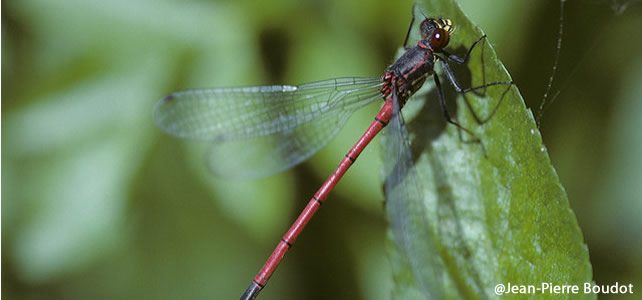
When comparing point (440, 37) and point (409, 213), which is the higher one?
point (440, 37)

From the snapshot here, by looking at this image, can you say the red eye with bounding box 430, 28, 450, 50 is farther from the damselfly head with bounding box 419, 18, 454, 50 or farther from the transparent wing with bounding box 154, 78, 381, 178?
the transparent wing with bounding box 154, 78, 381, 178

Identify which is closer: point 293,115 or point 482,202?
point 482,202

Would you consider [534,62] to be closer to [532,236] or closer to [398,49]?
[398,49]

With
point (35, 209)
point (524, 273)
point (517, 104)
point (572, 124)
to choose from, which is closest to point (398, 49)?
point (572, 124)

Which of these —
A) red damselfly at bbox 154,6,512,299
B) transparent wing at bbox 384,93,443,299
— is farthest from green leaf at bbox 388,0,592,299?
red damselfly at bbox 154,6,512,299

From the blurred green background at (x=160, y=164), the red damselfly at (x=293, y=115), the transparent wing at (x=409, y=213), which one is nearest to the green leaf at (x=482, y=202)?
the transparent wing at (x=409, y=213)

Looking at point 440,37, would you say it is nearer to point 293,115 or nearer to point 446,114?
point 446,114

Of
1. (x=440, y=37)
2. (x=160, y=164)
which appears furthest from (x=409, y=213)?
(x=160, y=164)
